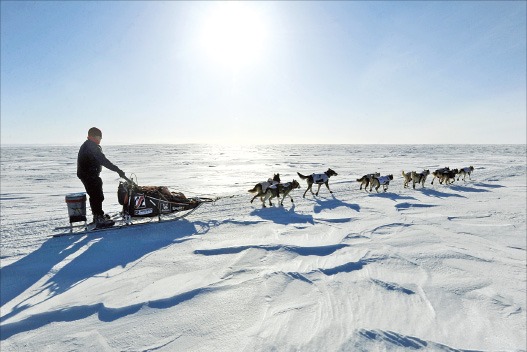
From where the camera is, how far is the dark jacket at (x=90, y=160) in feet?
17.1

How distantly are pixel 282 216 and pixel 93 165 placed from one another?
4350 mm

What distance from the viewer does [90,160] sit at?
529 centimetres

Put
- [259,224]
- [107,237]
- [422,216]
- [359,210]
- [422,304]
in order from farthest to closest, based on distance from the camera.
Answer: [359,210]
[422,216]
[259,224]
[107,237]
[422,304]

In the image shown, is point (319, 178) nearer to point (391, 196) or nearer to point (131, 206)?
point (391, 196)

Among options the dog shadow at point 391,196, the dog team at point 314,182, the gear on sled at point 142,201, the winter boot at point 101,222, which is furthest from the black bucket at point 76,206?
the dog shadow at point 391,196

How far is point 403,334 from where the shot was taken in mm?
2643

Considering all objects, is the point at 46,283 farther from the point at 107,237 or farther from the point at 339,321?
the point at 339,321

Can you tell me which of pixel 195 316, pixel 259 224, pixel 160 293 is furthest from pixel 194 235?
pixel 195 316

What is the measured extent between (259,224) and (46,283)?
3780mm

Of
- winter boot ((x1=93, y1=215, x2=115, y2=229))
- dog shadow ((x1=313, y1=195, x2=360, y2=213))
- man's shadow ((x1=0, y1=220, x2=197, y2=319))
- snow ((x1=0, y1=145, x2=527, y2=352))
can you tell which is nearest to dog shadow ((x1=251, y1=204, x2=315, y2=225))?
snow ((x1=0, y1=145, x2=527, y2=352))

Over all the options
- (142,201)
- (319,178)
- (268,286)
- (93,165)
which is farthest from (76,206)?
(319,178)

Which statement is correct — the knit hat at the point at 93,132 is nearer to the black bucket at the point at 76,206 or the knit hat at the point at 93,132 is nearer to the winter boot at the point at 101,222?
the black bucket at the point at 76,206

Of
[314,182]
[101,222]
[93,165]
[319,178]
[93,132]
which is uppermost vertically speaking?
[93,132]

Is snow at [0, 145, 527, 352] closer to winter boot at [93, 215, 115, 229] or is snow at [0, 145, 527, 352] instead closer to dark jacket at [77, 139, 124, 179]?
winter boot at [93, 215, 115, 229]
